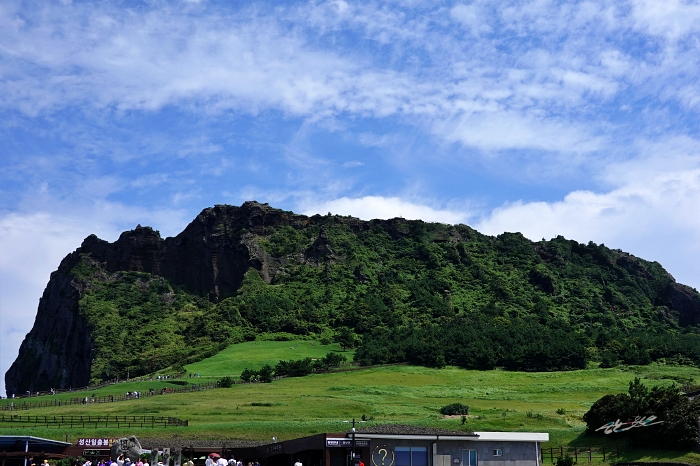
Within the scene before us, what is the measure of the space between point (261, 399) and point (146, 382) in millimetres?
31282

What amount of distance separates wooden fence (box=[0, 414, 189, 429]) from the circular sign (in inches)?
1207

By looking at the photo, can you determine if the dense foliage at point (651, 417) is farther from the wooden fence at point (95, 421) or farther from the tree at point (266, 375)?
the tree at point (266, 375)

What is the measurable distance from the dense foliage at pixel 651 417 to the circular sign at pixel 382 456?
22259 mm

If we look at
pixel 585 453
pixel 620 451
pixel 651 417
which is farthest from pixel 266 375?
pixel 651 417

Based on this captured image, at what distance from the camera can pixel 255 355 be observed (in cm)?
14775

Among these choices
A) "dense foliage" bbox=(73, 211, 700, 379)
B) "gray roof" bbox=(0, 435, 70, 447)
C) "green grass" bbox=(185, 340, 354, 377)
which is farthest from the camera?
"dense foliage" bbox=(73, 211, 700, 379)

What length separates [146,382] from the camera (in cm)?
12488

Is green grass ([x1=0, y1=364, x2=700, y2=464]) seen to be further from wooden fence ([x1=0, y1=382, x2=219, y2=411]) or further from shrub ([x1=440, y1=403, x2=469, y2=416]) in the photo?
wooden fence ([x1=0, y1=382, x2=219, y2=411])

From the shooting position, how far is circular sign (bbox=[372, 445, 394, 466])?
5084 cm

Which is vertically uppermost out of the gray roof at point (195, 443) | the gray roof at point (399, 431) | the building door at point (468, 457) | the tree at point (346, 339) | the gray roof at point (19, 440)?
the tree at point (346, 339)

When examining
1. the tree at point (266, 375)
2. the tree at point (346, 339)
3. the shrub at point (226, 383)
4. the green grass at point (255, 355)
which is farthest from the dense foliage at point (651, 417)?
the tree at point (346, 339)

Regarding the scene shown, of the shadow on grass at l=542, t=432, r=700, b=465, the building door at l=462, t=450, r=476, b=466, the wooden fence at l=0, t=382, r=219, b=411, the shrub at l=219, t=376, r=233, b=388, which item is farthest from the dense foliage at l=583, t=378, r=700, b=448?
the wooden fence at l=0, t=382, r=219, b=411

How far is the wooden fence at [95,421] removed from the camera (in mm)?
77688

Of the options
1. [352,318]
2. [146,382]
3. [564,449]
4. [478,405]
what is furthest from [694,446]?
[352,318]
